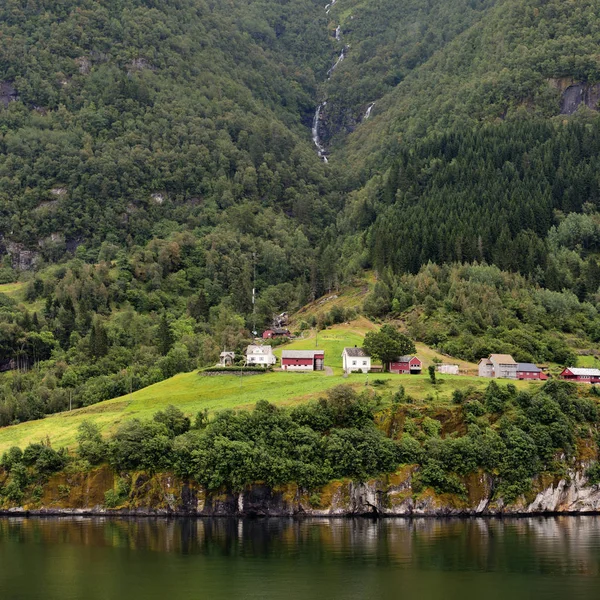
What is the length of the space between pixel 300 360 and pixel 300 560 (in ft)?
244

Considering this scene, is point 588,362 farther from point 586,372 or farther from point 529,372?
point 529,372

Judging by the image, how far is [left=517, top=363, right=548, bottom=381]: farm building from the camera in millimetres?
164500

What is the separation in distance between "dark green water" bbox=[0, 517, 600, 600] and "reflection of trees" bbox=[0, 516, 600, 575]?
13cm

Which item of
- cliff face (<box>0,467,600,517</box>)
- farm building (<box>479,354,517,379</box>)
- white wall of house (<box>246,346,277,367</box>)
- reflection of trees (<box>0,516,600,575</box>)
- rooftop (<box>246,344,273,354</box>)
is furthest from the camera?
rooftop (<box>246,344,273,354</box>)

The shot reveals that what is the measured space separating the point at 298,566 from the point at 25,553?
30056 mm

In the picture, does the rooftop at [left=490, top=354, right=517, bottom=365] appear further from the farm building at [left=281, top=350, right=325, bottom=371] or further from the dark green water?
the dark green water

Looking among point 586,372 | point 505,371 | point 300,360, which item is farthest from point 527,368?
point 300,360

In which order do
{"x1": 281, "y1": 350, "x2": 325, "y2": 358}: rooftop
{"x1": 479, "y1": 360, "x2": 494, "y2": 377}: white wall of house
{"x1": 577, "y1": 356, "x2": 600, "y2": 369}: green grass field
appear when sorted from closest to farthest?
{"x1": 479, "y1": 360, "x2": 494, "y2": 377}: white wall of house → {"x1": 281, "y1": 350, "x2": 325, "y2": 358}: rooftop → {"x1": 577, "y1": 356, "x2": 600, "y2": 369}: green grass field

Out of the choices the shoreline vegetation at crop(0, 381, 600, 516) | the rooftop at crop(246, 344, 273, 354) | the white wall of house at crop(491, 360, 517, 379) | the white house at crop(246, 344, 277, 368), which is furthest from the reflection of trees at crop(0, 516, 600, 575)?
the rooftop at crop(246, 344, 273, 354)

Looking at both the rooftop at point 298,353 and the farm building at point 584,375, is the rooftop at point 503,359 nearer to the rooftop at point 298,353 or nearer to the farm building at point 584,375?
the farm building at point 584,375

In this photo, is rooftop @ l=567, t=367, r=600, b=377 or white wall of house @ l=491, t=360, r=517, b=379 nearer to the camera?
white wall of house @ l=491, t=360, r=517, b=379

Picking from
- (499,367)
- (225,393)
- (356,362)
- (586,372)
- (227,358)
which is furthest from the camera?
(227,358)

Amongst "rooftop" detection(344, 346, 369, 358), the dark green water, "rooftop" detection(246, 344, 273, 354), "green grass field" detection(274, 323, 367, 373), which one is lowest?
the dark green water

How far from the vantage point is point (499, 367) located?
539 feet
